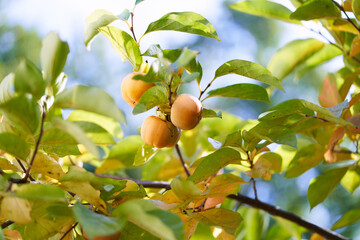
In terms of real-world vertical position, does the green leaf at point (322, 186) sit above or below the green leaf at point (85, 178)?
below

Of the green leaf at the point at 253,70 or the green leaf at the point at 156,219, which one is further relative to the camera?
the green leaf at the point at 253,70

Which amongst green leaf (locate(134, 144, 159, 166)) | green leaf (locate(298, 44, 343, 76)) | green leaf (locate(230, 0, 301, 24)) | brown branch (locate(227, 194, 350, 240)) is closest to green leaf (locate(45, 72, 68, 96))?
green leaf (locate(134, 144, 159, 166))

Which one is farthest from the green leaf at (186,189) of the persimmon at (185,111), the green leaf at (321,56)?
the green leaf at (321,56)

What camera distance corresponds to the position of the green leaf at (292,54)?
44.2 inches

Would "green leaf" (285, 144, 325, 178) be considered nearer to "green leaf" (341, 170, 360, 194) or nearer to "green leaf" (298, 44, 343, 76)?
"green leaf" (341, 170, 360, 194)

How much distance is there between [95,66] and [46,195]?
5.36 meters

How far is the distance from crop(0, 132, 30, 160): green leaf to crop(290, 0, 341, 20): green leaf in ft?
1.97

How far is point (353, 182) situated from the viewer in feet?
3.58

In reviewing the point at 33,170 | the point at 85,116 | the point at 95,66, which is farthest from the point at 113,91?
the point at 33,170

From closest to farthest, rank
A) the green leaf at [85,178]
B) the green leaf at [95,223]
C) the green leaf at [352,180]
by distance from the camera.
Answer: the green leaf at [95,223]
the green leaf at [85,178]
the green leaf at [352,180]

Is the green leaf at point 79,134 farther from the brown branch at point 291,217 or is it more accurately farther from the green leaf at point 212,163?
the brown branch at point 291,217

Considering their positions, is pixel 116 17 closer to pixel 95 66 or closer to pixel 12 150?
pixel 12 150

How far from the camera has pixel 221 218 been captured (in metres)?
0.70

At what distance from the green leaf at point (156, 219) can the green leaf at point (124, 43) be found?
1.04 ft
